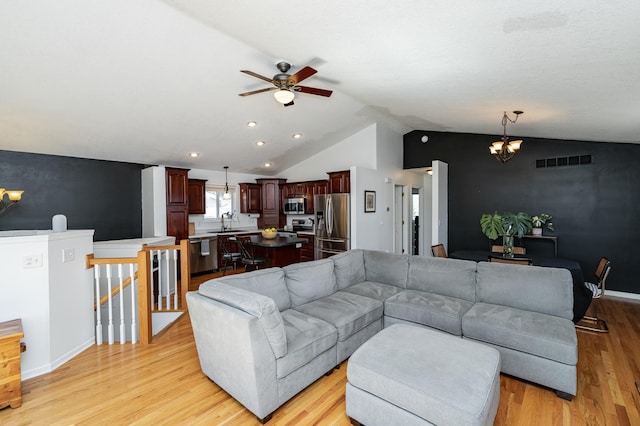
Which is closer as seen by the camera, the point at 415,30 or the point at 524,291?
the point at 415,30

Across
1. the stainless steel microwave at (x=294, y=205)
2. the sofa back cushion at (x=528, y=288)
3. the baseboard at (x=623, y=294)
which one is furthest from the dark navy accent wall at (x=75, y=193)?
the baseboard at (x=623, y=294)

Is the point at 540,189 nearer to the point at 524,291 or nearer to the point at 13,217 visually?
the point at 524,291

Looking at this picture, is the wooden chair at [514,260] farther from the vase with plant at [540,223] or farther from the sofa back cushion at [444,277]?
the vase with plant at [540,223]

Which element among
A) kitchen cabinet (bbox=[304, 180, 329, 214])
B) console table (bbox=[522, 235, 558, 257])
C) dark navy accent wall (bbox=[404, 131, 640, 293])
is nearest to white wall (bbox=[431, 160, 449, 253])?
dark navy accent wall (bbox=[404, 131, 640, 293])

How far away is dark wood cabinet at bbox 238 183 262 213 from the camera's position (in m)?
7.88

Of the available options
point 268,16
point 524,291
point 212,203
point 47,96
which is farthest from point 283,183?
point 524,291

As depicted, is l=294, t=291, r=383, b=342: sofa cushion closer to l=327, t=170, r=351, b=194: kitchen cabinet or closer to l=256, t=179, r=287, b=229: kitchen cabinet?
l=327, t=170, r=351, b=194: kitchen cabinet

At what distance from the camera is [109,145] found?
16.0ft

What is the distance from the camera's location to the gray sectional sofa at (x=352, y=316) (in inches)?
81.0

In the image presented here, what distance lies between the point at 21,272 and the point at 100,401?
51.0 inches

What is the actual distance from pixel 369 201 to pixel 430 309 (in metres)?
3.79

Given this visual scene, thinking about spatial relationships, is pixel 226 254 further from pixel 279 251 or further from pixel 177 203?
pixel 177 203

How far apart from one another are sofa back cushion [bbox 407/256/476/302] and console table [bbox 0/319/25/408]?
3.59m

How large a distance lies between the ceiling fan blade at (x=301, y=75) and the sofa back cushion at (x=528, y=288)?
8.95 feet
